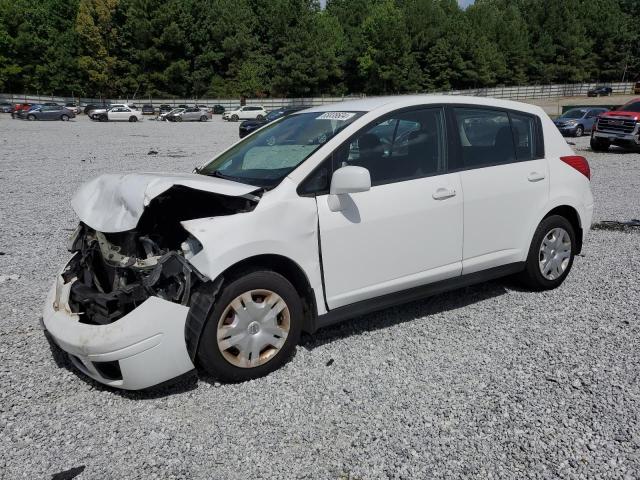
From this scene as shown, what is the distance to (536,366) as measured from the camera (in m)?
3.72

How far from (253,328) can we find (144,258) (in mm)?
822

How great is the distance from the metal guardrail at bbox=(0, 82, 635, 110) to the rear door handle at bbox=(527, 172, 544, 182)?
49.3 m

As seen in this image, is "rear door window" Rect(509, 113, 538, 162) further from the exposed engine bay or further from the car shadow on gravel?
the exposed engine bay

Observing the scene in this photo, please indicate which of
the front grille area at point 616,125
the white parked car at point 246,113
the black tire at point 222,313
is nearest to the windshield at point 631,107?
the front grille area at point 616,125

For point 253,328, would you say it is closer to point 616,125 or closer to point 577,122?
point 616,125

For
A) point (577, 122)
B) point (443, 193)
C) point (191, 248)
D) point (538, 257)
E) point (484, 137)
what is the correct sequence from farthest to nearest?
point (577, 122)
point (538, 257)
point (484, 137)
point (443, 193)
point (191, 248)

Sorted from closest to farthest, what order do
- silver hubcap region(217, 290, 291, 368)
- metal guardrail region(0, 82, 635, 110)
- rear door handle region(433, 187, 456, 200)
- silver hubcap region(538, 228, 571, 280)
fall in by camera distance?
silver hubcap region(217, 290, 291, 368) → rear door handle region(433, 187, 456, 200) → silver hubcap region(538, 228, 571, 280) → metal guardrail region(0, 82, 635, 110)

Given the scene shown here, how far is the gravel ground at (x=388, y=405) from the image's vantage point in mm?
2766

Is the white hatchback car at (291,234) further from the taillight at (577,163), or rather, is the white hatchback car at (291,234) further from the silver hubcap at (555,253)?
the taillight at (577,163)

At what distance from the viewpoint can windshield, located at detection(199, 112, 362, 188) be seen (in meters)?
3.78

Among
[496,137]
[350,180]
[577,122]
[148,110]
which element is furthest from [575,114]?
[148,110]

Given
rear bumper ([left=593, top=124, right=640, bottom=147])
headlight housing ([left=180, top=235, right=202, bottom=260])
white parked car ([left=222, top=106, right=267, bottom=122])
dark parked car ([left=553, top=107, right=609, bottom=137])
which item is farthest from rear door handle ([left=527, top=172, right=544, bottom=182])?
white parked car ([left=222, top=106, right=267, bottom=122])

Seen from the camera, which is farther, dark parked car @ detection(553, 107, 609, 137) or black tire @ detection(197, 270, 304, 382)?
dark parked car @ detection(553, 107, 609, 137)

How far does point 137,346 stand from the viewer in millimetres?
3105
